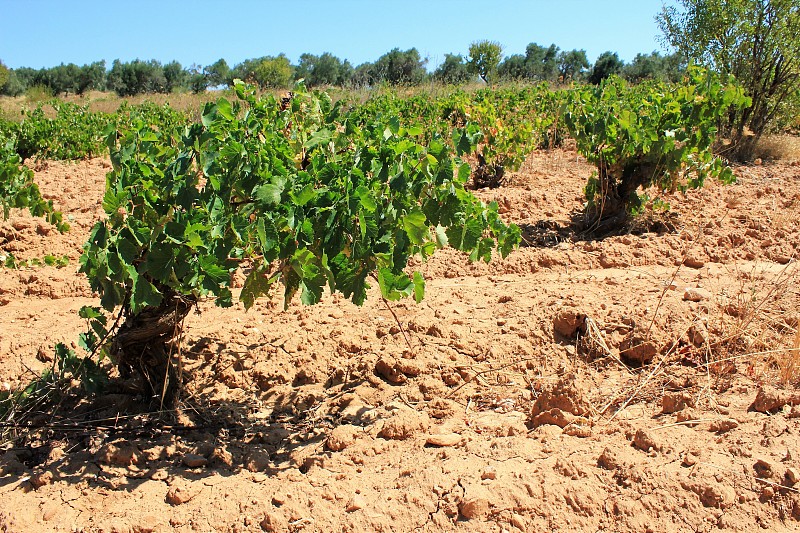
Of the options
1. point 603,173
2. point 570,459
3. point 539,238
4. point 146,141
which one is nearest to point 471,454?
point 570,459

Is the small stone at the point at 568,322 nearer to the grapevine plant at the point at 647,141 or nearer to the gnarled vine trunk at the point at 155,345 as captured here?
the gnarled vine trunk at the point at 155,345

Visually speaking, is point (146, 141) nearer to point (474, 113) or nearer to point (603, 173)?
point (603, 173)

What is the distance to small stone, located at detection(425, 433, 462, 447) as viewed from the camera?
9.94 feet

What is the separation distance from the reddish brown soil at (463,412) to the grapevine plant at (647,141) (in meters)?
0.80

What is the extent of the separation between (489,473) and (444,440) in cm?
43

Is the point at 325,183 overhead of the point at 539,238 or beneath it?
overhead

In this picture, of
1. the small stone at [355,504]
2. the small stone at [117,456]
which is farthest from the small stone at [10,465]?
the small stone at [355,504]

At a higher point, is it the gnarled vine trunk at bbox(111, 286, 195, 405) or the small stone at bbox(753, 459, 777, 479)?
the gnarled vine trunk at bbox(111, 286, 195, 405)

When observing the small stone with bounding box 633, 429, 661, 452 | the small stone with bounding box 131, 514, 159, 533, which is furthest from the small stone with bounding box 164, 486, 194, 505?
the small stone with bounding box 633, 429, 661, 452

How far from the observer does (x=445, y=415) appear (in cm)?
338

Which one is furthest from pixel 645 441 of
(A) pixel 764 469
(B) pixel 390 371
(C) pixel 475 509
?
(B) pixel 390 371

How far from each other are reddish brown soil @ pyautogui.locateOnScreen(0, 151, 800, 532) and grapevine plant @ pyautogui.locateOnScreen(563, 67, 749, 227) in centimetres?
80

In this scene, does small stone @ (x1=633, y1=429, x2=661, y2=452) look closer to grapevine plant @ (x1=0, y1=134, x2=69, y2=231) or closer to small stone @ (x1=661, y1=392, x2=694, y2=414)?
small stone @ (x1=661, y1=392, x2=694, y2=414)

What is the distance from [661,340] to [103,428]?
2913mm
